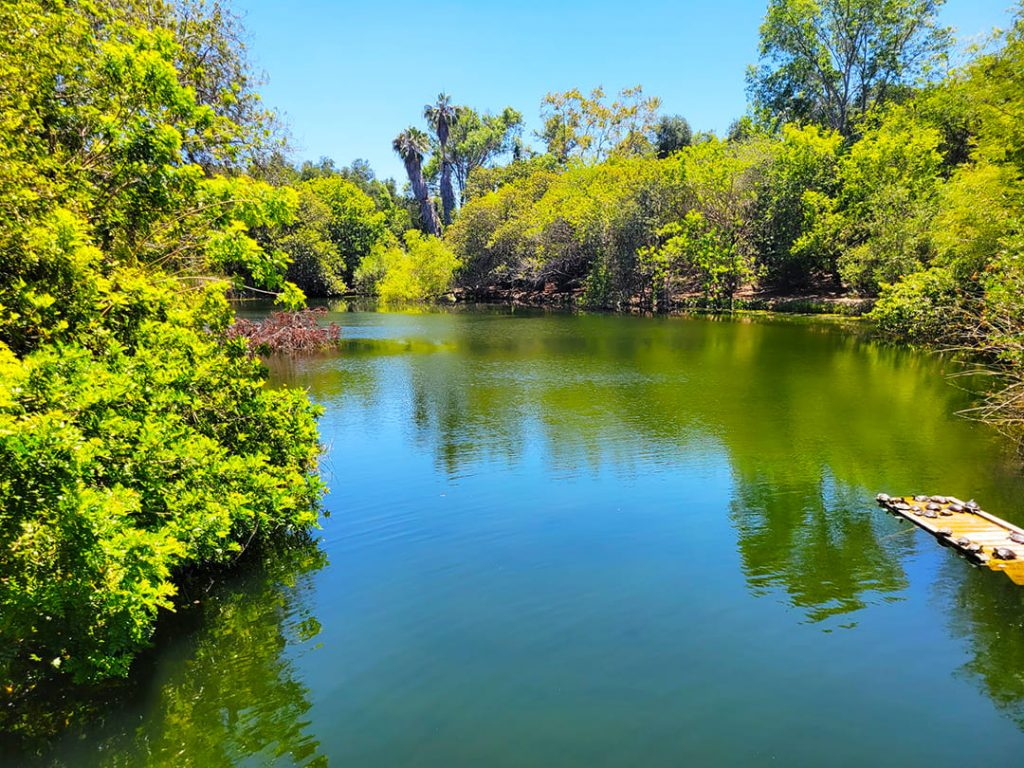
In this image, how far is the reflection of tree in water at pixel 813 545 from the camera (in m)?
7.53

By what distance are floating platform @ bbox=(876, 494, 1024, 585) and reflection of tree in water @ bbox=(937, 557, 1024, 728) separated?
22 centimetres

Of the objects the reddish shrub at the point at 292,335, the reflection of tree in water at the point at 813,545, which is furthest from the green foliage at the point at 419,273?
the reflection of tree in water at the point at 813,545

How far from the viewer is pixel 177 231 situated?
8.17 m

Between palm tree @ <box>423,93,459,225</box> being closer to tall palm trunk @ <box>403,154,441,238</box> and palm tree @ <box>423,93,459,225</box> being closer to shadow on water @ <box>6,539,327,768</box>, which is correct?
tall palm trunk @ <box>403,154,441,238</box>

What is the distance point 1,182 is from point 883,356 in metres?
27.9

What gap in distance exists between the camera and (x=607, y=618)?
269 inches

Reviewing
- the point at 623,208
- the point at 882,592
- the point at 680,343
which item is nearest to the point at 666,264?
the point at 623,208

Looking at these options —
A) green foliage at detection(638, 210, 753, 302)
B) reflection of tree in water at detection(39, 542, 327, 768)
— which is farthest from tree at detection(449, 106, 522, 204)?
reflection of tree in water at detection(39, 542, 327, 768)

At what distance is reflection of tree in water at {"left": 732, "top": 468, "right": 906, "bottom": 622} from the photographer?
7.53 metres

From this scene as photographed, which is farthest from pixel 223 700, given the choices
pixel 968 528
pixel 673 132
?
pixel 673 132

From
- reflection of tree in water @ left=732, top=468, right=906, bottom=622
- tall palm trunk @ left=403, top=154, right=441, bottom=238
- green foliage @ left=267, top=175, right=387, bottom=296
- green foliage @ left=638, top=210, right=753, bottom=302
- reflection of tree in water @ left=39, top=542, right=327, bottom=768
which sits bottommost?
reflection of tree in water @ left=732, top=468, right=906, bottom=622

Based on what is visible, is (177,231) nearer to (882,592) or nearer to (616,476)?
(616,476)

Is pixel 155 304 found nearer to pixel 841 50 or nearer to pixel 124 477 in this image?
pixel 124 477

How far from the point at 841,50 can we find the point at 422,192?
152 feet
